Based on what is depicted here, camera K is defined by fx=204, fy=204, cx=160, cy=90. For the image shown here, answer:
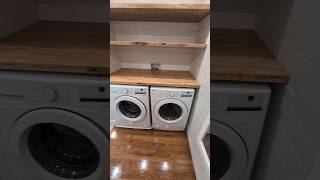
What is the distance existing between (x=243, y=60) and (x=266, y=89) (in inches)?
4.7

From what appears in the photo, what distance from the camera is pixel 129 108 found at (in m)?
0.30

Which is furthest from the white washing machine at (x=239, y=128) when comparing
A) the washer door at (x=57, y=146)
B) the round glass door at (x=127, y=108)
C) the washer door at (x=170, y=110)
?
the washer door at (x=57, y=146)

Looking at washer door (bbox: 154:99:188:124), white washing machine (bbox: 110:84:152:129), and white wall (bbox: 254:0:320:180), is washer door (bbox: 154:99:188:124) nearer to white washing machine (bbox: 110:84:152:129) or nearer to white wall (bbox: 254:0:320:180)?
white washing machine (bbox: 110:84:152:129)

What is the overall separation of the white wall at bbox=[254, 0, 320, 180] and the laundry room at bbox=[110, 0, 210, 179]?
23 centimetres

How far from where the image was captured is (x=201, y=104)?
322mm

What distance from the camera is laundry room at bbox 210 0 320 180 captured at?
1.43 ft

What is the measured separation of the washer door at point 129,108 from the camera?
0.94ft

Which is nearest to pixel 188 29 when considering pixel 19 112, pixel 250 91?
pixel 250 91

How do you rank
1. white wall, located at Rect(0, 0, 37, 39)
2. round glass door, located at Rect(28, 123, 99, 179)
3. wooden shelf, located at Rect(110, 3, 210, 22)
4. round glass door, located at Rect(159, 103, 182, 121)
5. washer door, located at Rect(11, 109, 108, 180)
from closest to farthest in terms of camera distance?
wooden shelf, located at Rect(110, 3, 210, 22)
round glass door, located at Rect(159, 103, 182, 121)
white wall, located at Rect(0, 0, 37, 39)
washer door, located at Rect(11, 109, 108, 180)
round glass door, located at Rect(28, 123, 99, 179)

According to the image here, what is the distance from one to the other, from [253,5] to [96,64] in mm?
367

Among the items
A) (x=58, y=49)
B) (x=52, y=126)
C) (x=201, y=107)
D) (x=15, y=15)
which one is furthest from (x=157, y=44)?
(x=52, y=126)

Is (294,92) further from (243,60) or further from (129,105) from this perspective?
(129,105)

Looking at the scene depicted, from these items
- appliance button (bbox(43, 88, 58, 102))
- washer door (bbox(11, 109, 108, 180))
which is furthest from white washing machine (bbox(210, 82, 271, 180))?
appliance button (bbox(43, 88, 58, 102))

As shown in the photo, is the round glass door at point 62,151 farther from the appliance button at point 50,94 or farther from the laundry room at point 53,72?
the appliance button at point 50,94
